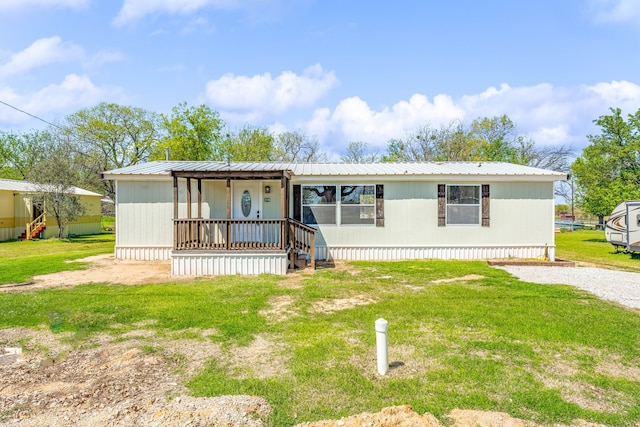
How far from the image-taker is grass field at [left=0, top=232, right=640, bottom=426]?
3129 millimetres

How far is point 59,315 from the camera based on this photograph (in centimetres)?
560

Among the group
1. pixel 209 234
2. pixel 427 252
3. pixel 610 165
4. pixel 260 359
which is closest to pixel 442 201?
pixel 427 252

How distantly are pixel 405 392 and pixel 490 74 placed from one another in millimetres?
15263

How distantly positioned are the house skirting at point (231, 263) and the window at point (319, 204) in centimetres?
233

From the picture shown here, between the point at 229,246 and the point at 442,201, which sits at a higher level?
the point at 442,201

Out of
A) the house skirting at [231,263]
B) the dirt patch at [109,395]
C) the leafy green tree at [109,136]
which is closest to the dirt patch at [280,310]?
the dirt patch at [109,395]

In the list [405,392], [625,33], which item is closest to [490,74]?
[625,33]

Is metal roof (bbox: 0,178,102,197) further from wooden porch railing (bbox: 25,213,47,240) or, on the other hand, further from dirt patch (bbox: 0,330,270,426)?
dirt patch (bbox: 0,330,270,426)

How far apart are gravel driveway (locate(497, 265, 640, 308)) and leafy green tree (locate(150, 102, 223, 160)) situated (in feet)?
83.0

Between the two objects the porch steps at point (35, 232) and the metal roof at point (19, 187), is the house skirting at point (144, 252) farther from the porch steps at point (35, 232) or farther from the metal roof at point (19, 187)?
the porch steps at point (35, 232)

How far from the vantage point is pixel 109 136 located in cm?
3197

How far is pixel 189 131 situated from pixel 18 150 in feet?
57.3

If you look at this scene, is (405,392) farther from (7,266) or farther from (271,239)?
(7,266)

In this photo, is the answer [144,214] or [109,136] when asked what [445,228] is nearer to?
[144,214]
